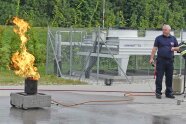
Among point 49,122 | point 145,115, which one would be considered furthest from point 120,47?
point 49,122

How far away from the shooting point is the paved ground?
1137cm

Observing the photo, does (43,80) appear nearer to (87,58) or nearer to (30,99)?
(87,58)

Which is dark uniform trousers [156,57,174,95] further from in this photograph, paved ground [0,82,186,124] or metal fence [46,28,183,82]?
metal fence [46,28,183,82]

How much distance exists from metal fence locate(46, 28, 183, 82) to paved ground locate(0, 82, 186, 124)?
13.6 ft

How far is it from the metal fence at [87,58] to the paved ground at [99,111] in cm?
415

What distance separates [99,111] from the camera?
1264 centimetres

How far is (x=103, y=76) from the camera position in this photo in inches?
787

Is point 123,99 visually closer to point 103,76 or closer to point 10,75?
point 103,76

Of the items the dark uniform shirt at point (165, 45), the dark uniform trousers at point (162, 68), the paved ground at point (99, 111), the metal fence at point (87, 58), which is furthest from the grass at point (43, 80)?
the dark uniform shirt at point (165, 45)

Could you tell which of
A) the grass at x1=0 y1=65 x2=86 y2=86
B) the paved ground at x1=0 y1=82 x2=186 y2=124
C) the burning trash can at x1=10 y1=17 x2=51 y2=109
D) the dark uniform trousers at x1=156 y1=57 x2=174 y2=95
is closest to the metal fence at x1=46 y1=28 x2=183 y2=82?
the grass at x1=0 y1=65 x2=86 y2=86

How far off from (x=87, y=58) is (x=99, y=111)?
26.5 feet

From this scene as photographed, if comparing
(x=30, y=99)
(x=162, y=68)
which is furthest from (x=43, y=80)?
(x=30, y=99)

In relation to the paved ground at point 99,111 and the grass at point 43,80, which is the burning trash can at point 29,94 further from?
the grass at point 43,80

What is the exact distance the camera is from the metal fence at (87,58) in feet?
66.1
